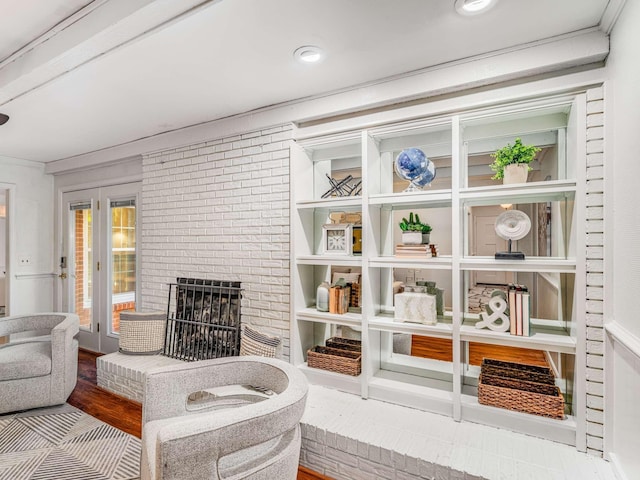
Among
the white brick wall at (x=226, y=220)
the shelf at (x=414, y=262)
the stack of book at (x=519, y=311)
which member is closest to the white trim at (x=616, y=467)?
the stack of book at (x=519, y=311)

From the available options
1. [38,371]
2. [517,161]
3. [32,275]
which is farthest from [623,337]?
[32,275]

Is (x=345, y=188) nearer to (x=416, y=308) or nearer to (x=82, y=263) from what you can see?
(x=416, y=308)

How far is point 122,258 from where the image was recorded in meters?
4.25

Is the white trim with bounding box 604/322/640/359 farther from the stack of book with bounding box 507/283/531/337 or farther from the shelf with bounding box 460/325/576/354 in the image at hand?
the stack of book with bounding box 507/283/531/337

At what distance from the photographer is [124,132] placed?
354 centimetres

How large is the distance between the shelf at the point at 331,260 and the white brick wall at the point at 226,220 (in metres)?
0.17

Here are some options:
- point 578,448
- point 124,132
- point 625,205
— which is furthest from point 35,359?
point 625,205

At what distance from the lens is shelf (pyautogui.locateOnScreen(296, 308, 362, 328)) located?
260 centimetres

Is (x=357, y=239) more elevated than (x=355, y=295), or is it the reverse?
(x=357, y=239)

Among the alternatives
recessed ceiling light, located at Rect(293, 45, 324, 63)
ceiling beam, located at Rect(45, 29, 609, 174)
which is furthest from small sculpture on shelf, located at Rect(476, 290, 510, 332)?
recessed ceiling light, located at Rect(293, 45, 324, 63)

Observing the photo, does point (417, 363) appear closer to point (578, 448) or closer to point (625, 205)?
point (578, 448)

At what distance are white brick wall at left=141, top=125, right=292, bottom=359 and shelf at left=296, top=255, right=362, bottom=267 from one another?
0.55 feet

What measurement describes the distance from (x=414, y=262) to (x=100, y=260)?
3854mm

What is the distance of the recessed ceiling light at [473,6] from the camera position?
5.30ft
